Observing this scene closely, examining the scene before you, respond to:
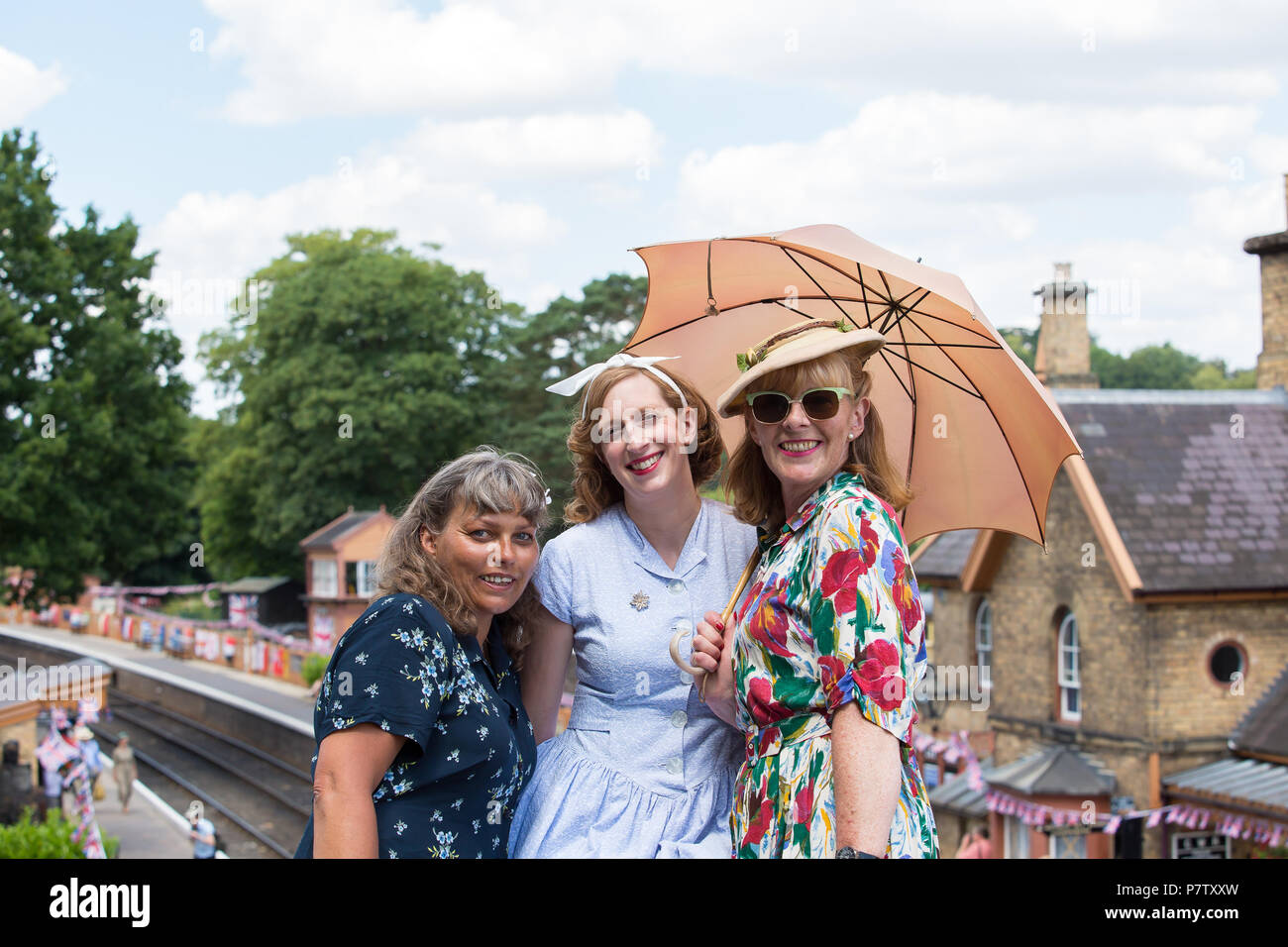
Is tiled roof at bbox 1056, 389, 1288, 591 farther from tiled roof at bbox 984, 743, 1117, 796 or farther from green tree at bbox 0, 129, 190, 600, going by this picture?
green tree at bbox 0, 129, 190, 600

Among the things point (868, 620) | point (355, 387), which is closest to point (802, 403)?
point (868, 620)

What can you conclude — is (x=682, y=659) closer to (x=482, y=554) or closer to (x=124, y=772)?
(x=482, y=554)

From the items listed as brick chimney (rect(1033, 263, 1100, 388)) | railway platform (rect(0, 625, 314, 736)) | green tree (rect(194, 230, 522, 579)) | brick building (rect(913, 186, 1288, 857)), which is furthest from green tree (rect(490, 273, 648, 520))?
brick building (rect(913, 186, 1288, 857))

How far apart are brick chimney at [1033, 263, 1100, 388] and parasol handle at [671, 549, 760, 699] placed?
26427 mm

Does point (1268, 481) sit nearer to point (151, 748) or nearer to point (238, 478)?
point (151, 748)

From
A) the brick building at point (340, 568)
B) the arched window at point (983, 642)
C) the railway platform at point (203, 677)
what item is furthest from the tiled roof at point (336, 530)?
the arched window at point (983, 642)

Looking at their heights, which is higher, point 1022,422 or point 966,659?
point 1022,422

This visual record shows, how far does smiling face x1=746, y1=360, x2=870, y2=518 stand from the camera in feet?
10.1

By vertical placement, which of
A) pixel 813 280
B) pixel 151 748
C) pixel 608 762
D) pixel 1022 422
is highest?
pixel 813 280

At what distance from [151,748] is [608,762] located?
108 ft

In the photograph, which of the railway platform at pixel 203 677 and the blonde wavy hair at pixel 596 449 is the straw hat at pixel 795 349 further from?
the railway platform at pixel 203 677

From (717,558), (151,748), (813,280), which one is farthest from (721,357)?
(151,748)

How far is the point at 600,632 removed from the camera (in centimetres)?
358

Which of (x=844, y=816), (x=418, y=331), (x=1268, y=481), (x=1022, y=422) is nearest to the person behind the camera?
(x=844, y=816)
